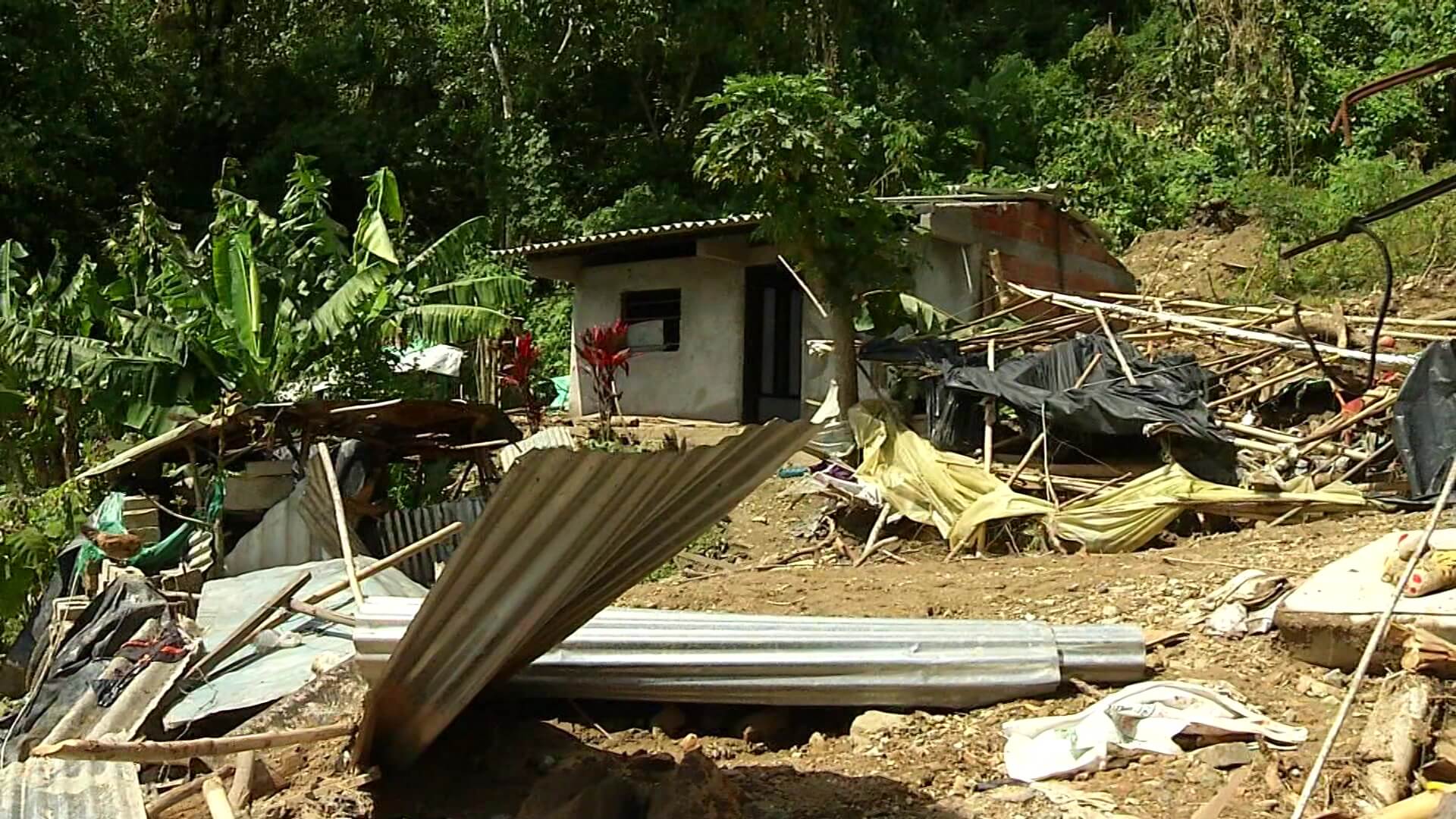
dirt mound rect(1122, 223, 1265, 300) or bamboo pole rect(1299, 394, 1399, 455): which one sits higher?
dirt mound rect(1122, 223, 1265, 300)

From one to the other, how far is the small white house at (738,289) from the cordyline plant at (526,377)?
1.04m

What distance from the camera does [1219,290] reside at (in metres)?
15.9

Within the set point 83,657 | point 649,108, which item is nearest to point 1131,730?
point 83,657

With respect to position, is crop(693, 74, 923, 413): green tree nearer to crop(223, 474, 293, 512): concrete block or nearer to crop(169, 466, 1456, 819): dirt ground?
crop(223, 474, 293, 512): concrete block

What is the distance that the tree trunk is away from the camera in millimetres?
10461

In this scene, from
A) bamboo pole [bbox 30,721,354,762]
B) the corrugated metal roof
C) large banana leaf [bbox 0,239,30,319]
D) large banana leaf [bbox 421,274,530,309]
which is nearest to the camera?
bamboo pole [bbox 30,721,354,762]

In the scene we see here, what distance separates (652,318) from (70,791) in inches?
442

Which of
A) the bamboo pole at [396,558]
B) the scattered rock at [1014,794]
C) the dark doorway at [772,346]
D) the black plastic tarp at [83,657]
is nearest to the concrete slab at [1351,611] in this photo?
the scattered rock at [1014,794]

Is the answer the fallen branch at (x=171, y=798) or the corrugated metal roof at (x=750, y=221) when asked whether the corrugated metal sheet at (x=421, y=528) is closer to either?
the corrugated metal roof at (x=750, y=221)

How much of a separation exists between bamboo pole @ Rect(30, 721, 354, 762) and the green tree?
7.30m

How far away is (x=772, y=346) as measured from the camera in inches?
544

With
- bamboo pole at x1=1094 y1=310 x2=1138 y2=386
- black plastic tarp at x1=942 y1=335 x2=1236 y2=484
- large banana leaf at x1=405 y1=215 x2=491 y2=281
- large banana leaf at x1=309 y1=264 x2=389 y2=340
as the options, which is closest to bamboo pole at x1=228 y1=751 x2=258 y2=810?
large banana leaf at x1=309 y1=264 x2=389 y2=340

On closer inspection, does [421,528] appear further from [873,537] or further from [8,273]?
[8,273]

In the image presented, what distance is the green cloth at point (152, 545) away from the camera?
7004 millimetres
